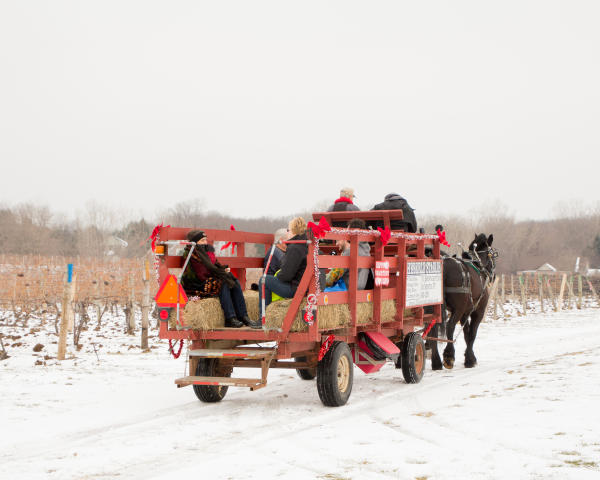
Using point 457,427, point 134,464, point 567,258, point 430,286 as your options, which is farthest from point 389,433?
point 567,258

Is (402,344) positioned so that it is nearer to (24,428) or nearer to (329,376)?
(329,376)

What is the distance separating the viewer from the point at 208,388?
8.43 metres

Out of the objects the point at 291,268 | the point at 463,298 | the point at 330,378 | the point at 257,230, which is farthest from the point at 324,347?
the point at 257,230

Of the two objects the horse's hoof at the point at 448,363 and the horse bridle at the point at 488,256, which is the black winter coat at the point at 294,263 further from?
the horse bridle at the point at 488,256

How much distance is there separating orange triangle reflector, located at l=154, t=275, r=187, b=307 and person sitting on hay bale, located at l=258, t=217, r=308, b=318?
0.92 meters

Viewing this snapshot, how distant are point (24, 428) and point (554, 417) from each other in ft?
17.7

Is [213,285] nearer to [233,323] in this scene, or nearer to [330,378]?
[233,323]

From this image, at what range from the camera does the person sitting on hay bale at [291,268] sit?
7.98 meters

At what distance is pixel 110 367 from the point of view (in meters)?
11.7

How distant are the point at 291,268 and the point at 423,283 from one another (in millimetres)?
3200

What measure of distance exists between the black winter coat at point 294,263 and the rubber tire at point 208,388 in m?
1.54

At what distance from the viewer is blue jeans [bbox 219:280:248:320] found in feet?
27.2

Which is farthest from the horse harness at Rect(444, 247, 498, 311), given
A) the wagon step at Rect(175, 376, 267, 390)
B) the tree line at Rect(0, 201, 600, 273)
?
the tree line at Rect(0, 201, 600, 273)

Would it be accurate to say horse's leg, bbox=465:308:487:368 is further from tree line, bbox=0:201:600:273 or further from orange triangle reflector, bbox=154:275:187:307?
tree line, bbox=0:201:600:273
